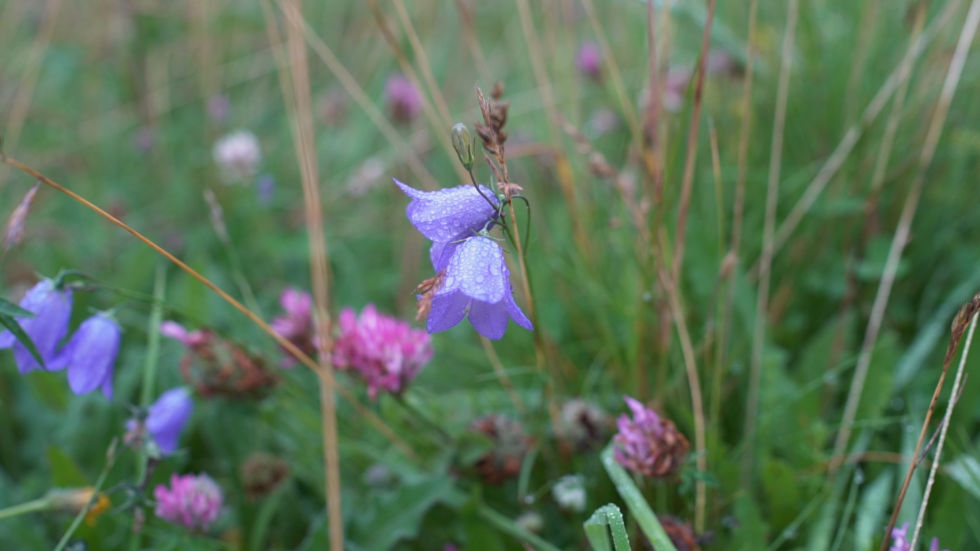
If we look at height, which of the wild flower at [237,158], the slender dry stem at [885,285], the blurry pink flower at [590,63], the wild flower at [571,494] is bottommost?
the wild flower at [571,494]

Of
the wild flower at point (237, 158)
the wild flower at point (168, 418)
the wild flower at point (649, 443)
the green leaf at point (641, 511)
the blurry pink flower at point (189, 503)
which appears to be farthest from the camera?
the wild flower at point (237, 158)

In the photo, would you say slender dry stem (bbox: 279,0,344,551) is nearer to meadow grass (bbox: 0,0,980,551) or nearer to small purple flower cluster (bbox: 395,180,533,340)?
meadow grass (bbox: 0,0,980,551)

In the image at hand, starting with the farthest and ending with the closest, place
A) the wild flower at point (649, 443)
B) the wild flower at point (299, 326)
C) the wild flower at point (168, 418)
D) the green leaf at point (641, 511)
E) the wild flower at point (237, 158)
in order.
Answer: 1. the wild flower at point (237, 158)
2. the wild flower at point (299, 326)
3. the wild flower at point (168, 418)
4. the wild flower at point (649, 443)
5. the green leaf at point (641, 511)

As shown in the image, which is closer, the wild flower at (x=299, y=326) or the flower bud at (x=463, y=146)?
the flower bud at (x=463, y=146)

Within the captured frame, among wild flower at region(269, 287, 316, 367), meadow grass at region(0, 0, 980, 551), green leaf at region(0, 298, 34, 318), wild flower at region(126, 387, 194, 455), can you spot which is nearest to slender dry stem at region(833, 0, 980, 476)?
meadow grass at region(0, 0, 980, 551)

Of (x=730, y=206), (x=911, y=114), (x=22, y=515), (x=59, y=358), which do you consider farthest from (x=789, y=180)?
(x=22, y=515)

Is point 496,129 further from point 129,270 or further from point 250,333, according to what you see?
point 129,270

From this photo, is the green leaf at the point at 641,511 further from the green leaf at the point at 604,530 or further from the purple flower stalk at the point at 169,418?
the purple flower stalk at the point at 169,418

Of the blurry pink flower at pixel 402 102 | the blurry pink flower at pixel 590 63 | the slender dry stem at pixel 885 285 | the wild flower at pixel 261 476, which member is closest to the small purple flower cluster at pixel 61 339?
the wild flower at pixel 261 476
